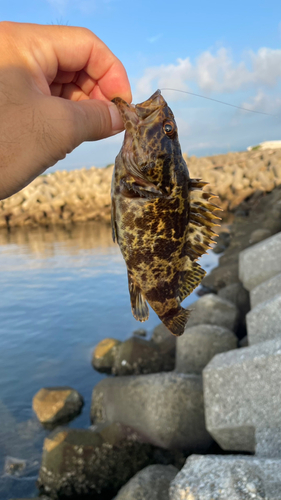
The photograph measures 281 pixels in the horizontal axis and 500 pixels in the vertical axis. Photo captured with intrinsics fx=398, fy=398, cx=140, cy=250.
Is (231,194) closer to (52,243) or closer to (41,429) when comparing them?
(52,243)

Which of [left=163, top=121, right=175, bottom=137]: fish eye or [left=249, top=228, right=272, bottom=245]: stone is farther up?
[left=249, top=228, right=272, bottom=245]: stone

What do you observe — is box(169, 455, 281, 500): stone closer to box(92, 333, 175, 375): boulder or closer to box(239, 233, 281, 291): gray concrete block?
box(92, 333, 175, 375): boulder

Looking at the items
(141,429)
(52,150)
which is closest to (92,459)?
(141,429)

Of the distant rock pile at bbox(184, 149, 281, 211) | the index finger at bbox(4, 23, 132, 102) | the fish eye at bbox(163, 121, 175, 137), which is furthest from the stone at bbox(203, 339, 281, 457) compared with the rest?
the distant rock pile at bbox(184, 149, 281, 211)

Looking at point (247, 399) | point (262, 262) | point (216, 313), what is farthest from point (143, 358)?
point (247, 399)

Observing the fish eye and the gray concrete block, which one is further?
the gray concrete block

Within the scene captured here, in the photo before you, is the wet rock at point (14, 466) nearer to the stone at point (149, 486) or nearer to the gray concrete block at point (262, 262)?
the stone at point (149, 486)

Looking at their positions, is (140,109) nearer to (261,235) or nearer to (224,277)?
(224,277)
